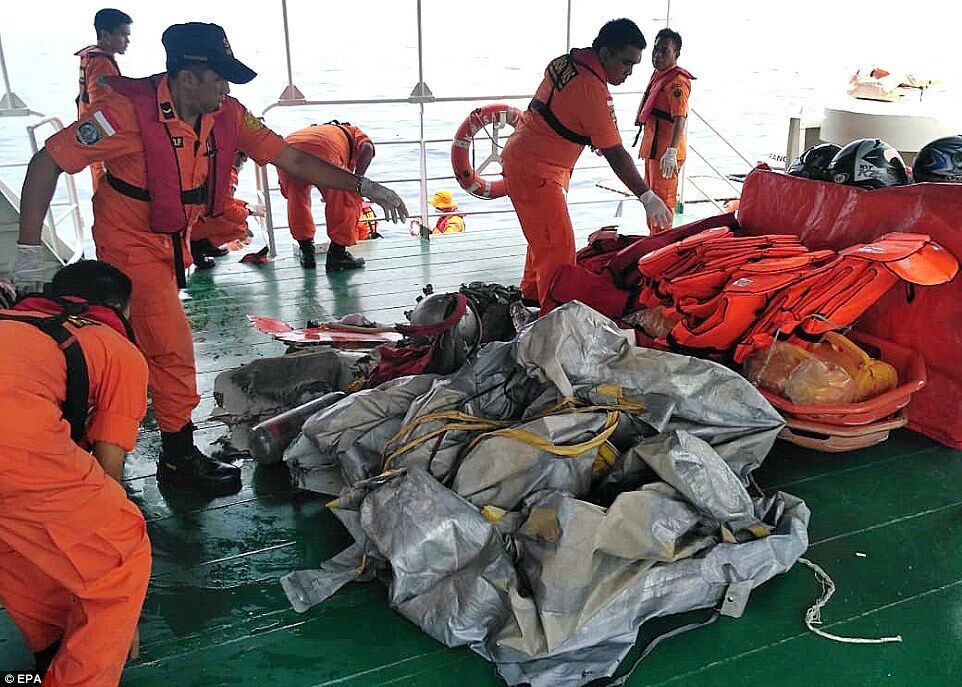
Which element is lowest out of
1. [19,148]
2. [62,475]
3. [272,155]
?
[19,148]

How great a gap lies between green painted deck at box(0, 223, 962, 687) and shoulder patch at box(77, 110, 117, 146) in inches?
46.6

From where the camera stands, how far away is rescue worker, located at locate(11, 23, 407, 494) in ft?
8.20

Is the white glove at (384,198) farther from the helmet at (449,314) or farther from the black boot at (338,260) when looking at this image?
the black boot at (338,260)

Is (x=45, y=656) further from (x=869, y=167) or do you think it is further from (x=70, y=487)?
(x=869, y=167)

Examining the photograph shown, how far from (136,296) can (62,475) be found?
1.17m

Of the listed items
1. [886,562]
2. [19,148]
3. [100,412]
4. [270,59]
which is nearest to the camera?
[100,412]

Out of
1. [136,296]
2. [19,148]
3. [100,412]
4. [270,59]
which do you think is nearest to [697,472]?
[100,412]

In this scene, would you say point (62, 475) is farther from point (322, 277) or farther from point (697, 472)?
point (322, 277)

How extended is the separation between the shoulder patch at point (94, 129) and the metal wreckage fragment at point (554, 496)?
113cm

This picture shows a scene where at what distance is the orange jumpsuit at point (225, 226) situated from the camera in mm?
5449

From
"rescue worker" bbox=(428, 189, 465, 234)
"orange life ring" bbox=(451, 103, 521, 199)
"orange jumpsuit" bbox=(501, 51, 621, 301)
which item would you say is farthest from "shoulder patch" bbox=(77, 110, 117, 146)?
"rescue worker" bbox=(428, 189, 465, 234)

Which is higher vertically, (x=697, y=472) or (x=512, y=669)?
(x=697, y=472)

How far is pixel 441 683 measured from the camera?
1.92 meters

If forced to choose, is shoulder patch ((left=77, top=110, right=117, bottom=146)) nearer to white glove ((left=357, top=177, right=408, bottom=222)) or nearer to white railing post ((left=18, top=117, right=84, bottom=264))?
white glove ((left=357, top=177, right=408, bottom=222))
